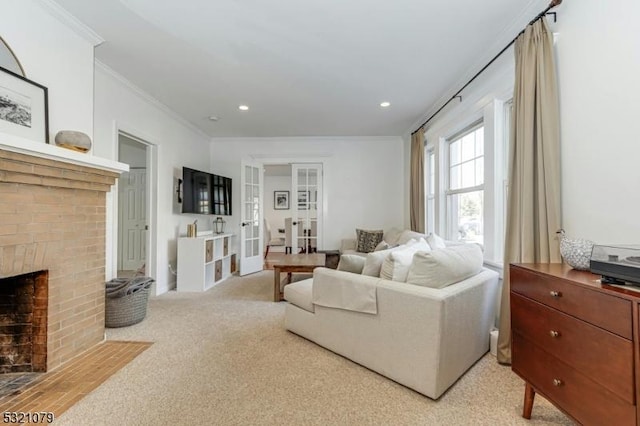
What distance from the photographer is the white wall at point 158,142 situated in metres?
3.00

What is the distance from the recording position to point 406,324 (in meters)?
1.79

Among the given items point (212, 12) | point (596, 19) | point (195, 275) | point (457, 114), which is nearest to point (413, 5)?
point (596, 19)

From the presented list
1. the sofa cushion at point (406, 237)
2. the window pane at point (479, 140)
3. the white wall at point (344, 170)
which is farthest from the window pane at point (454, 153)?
the white wall at point (344, 170)

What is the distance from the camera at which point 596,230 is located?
163cm

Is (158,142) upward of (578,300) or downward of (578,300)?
upward

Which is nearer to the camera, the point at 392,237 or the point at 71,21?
the point at 71,21

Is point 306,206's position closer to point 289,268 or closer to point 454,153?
point 289,268

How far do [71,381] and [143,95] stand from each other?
3.03 m

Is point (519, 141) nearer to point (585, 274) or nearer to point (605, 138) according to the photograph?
point (605, 138)

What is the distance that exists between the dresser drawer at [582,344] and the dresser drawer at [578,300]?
0.03 metres

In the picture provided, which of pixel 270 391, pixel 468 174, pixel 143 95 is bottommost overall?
pixel 270 391

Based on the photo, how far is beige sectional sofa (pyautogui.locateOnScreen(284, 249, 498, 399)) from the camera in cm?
170

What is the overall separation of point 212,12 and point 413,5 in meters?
1.42

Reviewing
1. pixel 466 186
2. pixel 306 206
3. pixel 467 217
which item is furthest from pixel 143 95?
pixel 467 217
